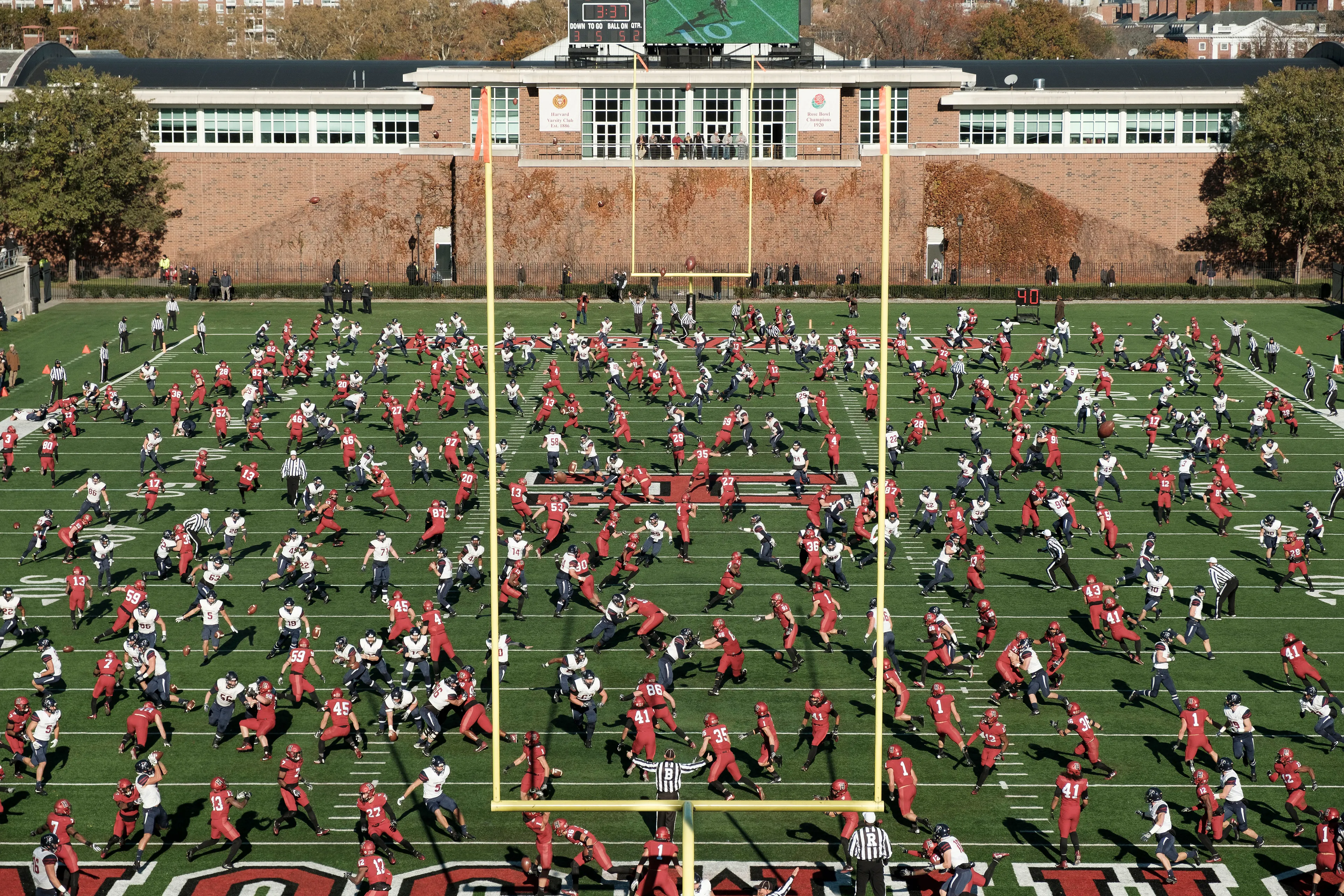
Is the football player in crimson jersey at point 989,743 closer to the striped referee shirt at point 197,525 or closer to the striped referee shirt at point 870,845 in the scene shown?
the striped referee shirt at point 870,845

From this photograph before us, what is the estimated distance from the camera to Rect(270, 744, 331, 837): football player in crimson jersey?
18547mm

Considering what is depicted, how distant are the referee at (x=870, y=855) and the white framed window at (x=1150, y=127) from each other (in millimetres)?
49275

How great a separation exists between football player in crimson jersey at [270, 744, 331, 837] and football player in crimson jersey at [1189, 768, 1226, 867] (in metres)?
10.7

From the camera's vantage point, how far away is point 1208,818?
733 inches

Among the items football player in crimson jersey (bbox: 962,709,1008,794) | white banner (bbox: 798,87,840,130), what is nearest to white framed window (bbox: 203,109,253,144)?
white banner (bbox: 798,87,840,130)

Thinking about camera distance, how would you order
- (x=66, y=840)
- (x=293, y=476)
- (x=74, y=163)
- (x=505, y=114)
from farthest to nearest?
1. (x=505, y=114)
2. (x=74, y=163)
3. (x=293, y=476)
4. (x=66, y=840)

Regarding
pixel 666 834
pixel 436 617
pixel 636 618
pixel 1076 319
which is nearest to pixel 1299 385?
pixel 1076 319

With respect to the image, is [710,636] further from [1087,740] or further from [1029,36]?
[1029,36]

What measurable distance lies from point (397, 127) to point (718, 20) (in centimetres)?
1306

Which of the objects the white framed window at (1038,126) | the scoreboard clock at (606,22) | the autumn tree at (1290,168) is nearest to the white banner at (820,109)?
the scoreboard clock at (606,22)

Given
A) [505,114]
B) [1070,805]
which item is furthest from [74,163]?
[1070,805]

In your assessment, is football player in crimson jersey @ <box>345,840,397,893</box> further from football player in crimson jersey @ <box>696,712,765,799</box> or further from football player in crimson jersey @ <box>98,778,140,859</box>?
football player in crimson jersey @ <box>696,712,765,799</box>

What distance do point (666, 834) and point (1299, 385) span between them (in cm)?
3095

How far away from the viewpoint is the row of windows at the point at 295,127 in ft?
195
